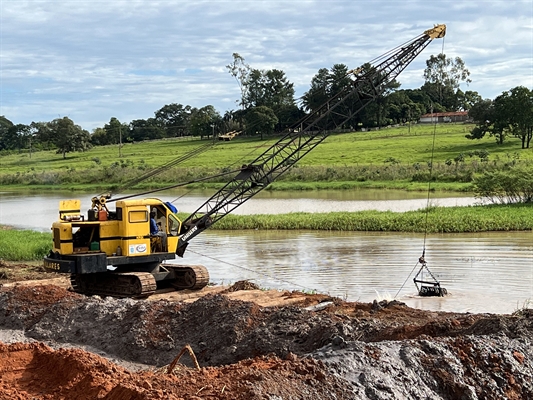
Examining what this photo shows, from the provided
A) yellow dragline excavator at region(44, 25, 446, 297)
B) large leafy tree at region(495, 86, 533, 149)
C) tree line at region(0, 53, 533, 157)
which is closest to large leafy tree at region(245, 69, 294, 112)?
tree line at region(0, 53, 533, 157)

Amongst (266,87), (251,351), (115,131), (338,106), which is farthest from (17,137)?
(251,351)

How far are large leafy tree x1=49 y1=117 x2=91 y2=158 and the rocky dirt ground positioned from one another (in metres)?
82.6

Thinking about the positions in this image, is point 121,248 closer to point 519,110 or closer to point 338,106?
point 338,106

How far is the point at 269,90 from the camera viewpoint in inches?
4151

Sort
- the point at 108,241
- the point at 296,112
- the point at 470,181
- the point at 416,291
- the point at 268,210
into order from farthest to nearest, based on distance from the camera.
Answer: the point at 296,112
the point at 470,181
the point at 268,210
the point at 416,291
the point at 108,241

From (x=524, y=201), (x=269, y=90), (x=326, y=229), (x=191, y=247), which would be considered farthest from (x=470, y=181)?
(x=269, y=90)

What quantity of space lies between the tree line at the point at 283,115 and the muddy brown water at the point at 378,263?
1407 inches

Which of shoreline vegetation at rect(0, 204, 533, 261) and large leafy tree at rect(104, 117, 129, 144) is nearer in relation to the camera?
shoreline vegetation at rect(0, 204, 533, 261)

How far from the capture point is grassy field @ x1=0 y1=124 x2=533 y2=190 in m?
53.7

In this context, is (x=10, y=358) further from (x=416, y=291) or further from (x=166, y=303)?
(x=416, y=291)

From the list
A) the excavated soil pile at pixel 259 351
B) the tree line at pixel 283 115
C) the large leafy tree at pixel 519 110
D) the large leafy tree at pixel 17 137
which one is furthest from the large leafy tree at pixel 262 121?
the excavated soil pile at pixel 259 351

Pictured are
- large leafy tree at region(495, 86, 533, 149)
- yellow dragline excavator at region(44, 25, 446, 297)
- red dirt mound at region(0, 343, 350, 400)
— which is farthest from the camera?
large leafy tree at region(495, 86, 533, 149)

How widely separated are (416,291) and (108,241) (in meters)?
8.10

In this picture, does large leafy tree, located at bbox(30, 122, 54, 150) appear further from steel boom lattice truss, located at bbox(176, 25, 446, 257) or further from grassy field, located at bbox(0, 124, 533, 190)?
steel boom lattice truss, located at bbox(176, 25, 446, 257)
